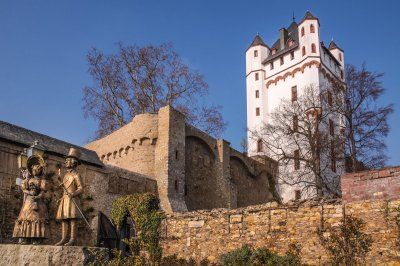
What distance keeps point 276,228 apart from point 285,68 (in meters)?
30.0

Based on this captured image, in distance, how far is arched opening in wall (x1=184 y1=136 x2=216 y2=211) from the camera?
27.6 metres

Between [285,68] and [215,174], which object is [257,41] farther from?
[215,174]

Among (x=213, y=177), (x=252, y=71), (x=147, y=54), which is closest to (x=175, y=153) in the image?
(x=213, y=177)

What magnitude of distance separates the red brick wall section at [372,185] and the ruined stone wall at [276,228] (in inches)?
7.9

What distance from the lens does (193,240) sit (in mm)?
16875

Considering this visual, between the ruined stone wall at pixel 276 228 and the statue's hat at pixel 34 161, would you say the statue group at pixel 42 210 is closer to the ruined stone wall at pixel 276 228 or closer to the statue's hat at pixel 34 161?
the statue's hat at pixel 34 161

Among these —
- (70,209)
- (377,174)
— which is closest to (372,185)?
(377,174)

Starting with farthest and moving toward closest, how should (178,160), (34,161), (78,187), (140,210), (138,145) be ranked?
(138,145), (178,160), (140,210), (34,161), (78,187)

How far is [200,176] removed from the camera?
2866cm

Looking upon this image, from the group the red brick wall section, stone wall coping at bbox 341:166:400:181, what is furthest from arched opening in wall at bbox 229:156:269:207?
stone wall coping at bbox 341:166:400:181

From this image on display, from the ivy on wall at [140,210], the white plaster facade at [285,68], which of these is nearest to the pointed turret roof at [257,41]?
the white plaster facade at [285,68]

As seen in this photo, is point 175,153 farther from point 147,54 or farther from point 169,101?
point 147,54

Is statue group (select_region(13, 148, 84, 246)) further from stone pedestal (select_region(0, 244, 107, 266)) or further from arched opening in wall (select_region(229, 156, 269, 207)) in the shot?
arched opening in wall (select_region(229, 156, 269, 207))

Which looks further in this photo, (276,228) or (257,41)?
(257,41)
